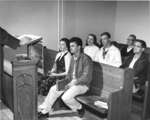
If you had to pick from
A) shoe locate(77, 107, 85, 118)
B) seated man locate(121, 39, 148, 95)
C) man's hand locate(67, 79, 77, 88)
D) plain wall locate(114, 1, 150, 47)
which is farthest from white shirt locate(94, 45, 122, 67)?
plain wall locate(114, 1, 150, 47)

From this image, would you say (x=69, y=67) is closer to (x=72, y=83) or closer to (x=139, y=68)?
(x=72, y=83)

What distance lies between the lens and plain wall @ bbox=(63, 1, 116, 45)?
5.93 meters

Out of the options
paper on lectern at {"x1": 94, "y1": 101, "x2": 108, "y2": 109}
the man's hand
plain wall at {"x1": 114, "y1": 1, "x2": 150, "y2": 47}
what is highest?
plain wall at {"x1": 114, "y1": 1, "x2": 150, "y2": 47}

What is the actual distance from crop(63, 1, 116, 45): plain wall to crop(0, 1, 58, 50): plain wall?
1.10 ft

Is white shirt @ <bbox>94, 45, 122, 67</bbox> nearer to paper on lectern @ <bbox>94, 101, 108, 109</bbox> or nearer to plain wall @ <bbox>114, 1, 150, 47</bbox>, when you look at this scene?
paper on lectern @ <bbox>94, 101, 108, 109</bbox>

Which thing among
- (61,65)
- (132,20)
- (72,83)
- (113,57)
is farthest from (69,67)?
(132,20)

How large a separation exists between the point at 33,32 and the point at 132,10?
2.76 m

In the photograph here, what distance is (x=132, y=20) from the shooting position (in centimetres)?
636

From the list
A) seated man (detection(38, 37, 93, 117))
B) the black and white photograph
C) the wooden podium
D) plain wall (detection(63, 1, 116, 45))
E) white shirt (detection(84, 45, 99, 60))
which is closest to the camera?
the wooden podium

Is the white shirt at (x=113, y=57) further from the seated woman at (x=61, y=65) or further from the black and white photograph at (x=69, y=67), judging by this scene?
the seated woman at (x=61, y=65)

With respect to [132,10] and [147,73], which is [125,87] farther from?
[132,10]

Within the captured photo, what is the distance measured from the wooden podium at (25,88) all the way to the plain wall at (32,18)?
8.49 feet

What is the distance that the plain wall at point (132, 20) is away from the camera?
601 centimetres

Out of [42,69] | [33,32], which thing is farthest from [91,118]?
[33,32]
